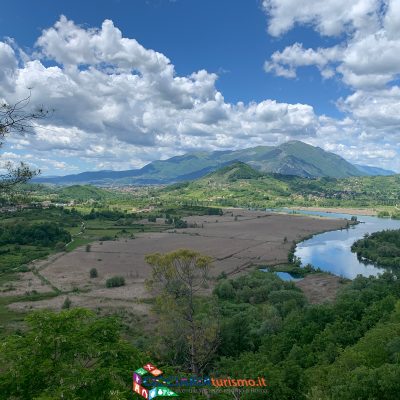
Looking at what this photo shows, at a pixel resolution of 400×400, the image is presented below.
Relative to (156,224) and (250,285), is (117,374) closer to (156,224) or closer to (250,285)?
(250,285)

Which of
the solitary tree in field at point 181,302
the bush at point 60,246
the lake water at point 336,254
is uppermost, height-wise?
the solitary tree in field at point 181,302

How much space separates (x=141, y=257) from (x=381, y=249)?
78539mm

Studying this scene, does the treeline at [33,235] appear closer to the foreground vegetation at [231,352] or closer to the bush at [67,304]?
the bush at [67,304]

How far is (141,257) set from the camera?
119438 mm

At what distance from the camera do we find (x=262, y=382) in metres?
25.0

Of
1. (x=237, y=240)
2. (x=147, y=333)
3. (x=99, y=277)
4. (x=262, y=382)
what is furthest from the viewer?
(x=237, y=240)

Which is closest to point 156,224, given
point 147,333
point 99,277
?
point 99,277

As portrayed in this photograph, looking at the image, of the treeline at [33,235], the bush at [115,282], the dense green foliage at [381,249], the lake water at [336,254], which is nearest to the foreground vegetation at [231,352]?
the bush at [115,282]

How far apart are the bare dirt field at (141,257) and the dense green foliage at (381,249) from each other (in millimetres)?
25443

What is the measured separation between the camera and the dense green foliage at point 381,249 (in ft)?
376

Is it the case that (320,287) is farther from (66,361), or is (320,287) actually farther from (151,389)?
(151,389)

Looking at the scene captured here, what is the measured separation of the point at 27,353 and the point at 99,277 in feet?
278

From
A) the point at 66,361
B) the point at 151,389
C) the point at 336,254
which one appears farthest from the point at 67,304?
the point at 336,254

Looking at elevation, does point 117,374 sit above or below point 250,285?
above
